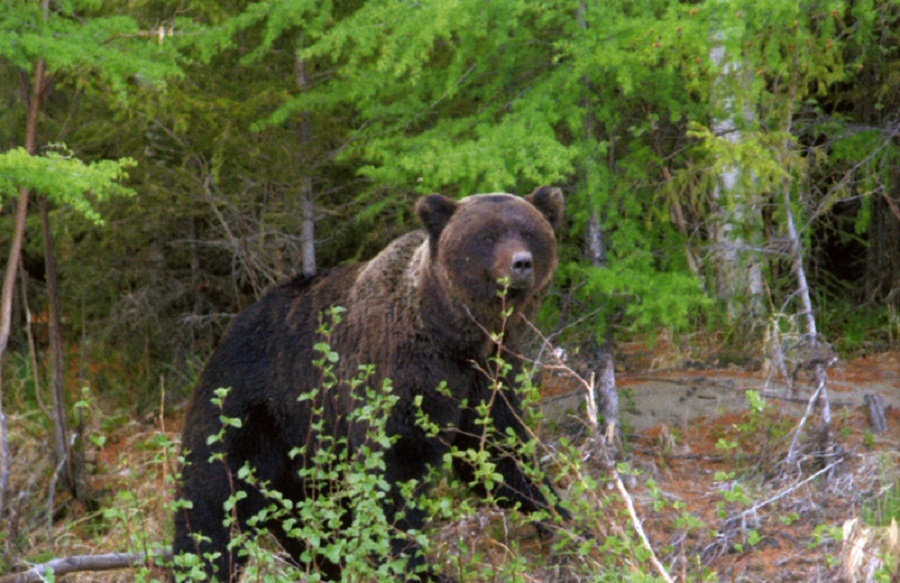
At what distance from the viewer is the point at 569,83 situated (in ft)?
23.4

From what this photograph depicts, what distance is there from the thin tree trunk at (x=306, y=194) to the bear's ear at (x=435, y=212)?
2.87 meters

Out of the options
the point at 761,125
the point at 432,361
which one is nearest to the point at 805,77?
the point at 761,125

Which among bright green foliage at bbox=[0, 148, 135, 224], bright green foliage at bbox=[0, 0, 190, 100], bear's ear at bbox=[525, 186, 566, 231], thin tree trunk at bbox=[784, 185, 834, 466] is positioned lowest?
thin tree trunk at bbox=[784, 185, 834, 466]

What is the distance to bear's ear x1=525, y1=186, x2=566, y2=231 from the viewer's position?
20.3 feet

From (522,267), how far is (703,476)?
2.52 m

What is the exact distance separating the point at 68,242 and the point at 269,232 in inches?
82.8

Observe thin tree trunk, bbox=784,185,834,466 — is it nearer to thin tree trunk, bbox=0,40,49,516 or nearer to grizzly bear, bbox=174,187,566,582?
grizzly bear, bbox=174,187,566,582

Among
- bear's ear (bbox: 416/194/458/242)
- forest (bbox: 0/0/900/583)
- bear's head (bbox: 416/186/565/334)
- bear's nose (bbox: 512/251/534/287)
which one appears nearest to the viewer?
bear's nose (bbox: 512/251/534/287)

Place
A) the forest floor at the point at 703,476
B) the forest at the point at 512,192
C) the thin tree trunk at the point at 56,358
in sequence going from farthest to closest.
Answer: the thin tree trunk at the point at 56,358 → the forest at the point at 512,192 → the forest floor at the point at 703,476

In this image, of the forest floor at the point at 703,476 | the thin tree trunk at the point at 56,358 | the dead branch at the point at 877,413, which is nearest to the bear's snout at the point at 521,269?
the forest floor at the point at 703,476

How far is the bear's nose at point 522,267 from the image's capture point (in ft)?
18.1

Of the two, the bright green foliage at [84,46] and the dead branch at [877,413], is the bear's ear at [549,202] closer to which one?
the bright green foliage at [84,46]

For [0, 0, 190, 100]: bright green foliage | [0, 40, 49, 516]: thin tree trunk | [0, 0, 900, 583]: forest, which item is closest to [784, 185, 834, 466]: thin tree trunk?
[0, 0, 900, 583]: forest

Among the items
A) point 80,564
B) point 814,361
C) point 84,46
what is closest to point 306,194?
point 84,46
